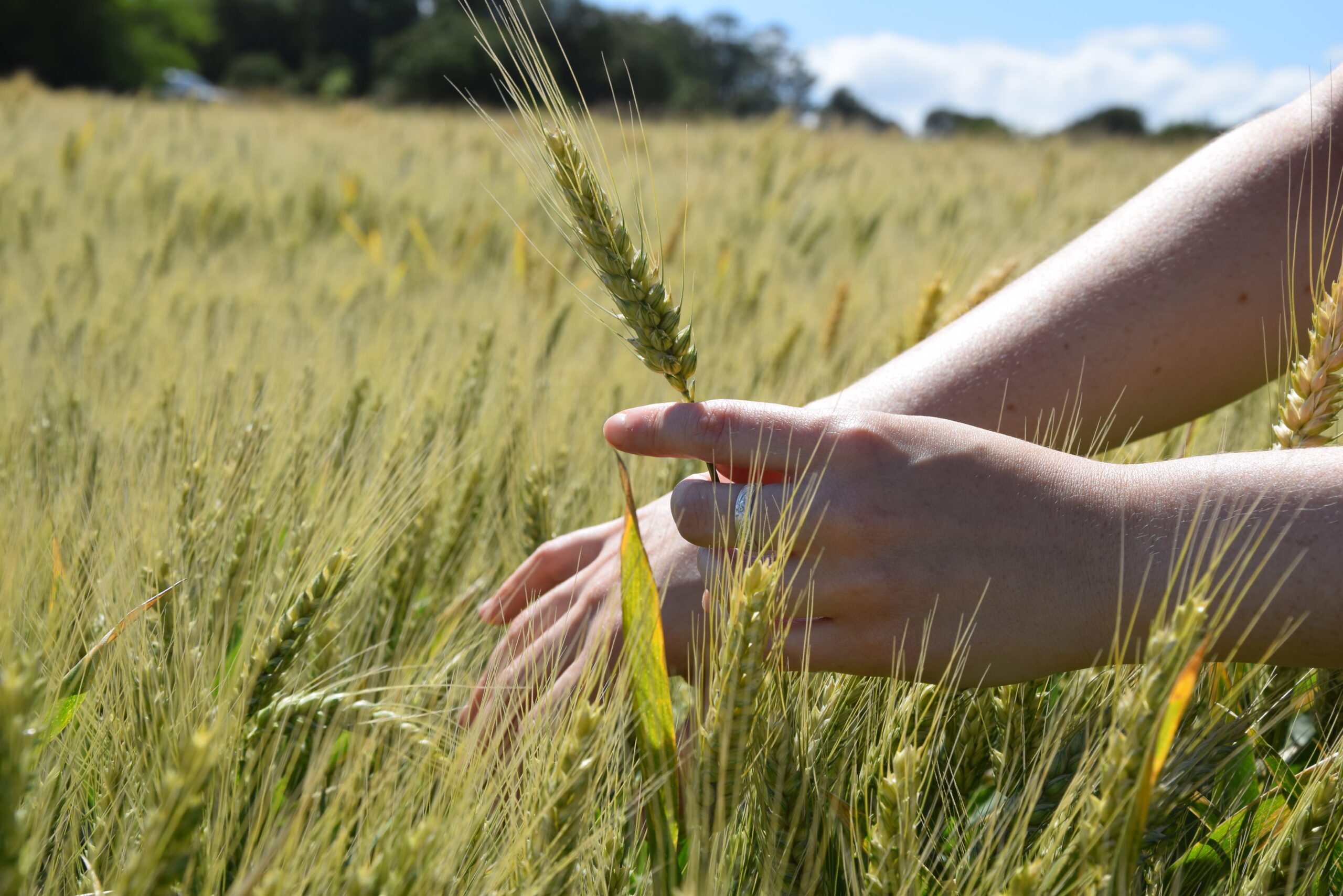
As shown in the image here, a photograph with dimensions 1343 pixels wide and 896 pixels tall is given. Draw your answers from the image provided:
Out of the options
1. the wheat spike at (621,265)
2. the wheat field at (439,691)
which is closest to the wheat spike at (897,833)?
the wheat field at (439,691)

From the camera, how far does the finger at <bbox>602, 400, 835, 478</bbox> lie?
28.3 inches

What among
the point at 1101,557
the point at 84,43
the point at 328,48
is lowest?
the point at 1101,557

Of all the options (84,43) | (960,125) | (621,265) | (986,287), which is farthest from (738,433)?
(84,43)

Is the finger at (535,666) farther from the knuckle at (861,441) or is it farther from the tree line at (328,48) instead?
the tree line at (328,48)

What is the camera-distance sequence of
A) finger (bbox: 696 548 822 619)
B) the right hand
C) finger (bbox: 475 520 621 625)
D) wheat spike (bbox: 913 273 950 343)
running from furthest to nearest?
wheat spike (bbox: 913 273 950 343) < finger (bbox: 475 520 621 625) < the right hand < finger (bbox: 696 548 822 619)

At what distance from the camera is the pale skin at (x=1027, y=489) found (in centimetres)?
65

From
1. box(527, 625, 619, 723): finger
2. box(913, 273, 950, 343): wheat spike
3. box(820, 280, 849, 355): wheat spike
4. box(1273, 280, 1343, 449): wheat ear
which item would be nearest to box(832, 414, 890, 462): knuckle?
box(527, 625, 619, 723): finger

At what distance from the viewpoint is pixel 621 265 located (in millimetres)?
703

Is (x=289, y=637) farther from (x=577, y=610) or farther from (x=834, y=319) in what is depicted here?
(x=834, y=319)

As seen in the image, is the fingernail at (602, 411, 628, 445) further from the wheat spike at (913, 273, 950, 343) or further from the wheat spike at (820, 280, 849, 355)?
the wheat spike at (820, 280, 849, 355)

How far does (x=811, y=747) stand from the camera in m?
0.74

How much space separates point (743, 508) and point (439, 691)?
425 millimetres

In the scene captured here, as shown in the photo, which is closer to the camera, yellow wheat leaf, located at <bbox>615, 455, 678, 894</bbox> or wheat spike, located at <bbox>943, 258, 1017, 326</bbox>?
yellow wheat leaf, located at <bbox>615, 455, 678, 894</bbox>

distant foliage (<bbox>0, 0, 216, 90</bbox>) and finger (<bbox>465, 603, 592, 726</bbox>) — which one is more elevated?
distant foliage (<bbox>0, 0, 216, 90</bbox>)
